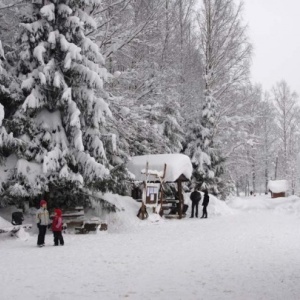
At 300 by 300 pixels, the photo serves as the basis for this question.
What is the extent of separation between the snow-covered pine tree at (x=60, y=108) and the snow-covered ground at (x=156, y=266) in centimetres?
190

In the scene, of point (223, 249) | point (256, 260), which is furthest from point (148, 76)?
point (256, 260)

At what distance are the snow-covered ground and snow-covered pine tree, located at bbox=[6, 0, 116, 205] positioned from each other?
74.9 inches

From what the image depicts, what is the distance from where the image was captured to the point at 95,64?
14.9 metres

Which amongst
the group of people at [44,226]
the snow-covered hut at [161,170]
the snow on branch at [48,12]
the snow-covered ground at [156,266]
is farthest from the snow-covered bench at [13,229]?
the snow-covered hut at [161,170]

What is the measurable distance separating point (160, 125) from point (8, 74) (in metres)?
12.3

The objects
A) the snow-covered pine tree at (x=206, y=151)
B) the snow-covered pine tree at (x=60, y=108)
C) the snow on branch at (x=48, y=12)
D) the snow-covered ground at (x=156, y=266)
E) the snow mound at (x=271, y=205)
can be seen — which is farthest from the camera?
the snow-covered pine tree at (x=206, y=151)

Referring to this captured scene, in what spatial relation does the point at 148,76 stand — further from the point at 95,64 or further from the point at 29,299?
the point at 29,299

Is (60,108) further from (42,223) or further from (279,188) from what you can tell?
(279,188)

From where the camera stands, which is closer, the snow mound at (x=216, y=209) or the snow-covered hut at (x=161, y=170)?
the snow-covered hut at (x=161, y=170)

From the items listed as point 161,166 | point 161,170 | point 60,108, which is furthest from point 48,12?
point 161,170

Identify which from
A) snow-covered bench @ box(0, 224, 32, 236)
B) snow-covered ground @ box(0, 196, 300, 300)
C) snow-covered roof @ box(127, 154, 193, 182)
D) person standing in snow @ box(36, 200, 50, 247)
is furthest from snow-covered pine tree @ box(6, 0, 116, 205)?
snow-covered roof @ box(127, 154, 193, 182)

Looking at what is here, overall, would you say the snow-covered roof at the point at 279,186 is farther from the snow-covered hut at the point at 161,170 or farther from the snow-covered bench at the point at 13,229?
the snow-covered bench at the point at 13,229

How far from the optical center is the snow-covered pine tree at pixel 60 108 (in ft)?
45.2

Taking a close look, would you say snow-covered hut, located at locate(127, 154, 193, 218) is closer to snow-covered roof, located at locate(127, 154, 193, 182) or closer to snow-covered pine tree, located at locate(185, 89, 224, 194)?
snow-covered roof, located at locate(127, 154, 193, 182)
